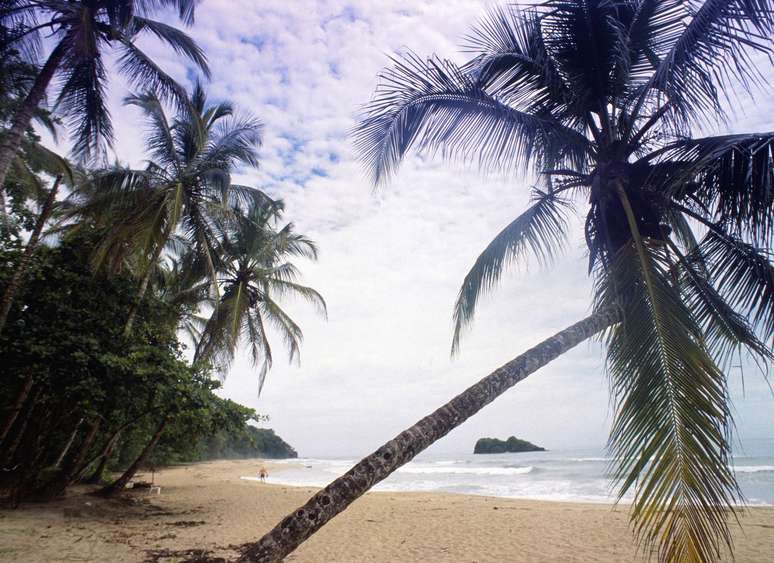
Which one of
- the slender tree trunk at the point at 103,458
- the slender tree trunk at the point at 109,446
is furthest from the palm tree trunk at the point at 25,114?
the slender tree trunk at the point at 103,458

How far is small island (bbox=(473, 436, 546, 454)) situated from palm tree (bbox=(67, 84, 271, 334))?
2363 inches

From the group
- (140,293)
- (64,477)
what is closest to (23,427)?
(64,477)

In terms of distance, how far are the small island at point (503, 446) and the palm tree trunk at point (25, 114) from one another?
213ft

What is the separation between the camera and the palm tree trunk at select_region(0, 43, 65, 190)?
644cm

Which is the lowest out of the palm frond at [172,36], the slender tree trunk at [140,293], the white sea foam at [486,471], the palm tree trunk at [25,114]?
the white sea foam at [486,471]

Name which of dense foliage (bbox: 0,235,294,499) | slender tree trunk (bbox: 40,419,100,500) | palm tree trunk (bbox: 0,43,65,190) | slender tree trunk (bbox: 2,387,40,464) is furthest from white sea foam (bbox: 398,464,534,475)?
palm tree trunk (bbox: 0,43,65,190)

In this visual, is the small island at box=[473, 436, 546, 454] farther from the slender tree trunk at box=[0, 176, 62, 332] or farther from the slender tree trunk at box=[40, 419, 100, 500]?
the slender tree trunk at box=[0, 176, 62, 332]

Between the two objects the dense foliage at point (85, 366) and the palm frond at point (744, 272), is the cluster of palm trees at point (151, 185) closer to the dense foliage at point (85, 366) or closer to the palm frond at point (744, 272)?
the dense foliage at point (85, 366)

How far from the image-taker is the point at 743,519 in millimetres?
9328

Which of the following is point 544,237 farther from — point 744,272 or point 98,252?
point 98,252

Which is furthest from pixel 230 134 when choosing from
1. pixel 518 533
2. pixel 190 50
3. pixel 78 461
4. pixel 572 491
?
pixel 572 491

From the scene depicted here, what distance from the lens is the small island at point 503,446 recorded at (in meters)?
61.7

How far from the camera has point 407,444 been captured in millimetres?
2488

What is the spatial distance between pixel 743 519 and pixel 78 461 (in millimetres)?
14877
